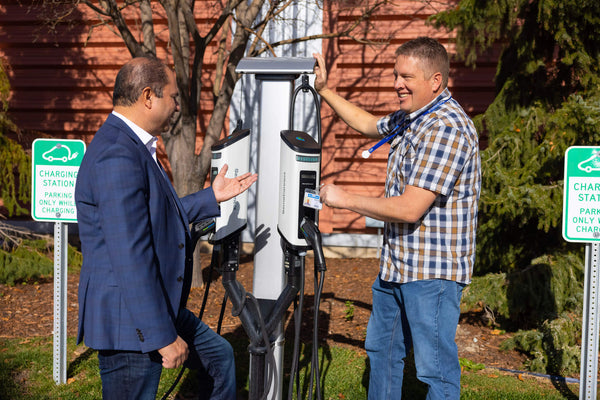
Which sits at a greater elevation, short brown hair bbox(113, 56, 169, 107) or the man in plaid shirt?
short brown hair bbox(113, 56, 169, 107)

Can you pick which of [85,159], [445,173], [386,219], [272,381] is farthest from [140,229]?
[272,381]

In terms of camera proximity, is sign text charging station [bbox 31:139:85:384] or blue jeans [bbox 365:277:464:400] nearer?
blue jeans [bbox 365:277:464:400]

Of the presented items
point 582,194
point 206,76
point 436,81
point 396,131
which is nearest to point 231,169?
point 396,131

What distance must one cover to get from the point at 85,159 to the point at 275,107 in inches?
44.7

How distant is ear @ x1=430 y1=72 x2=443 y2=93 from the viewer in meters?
2.70

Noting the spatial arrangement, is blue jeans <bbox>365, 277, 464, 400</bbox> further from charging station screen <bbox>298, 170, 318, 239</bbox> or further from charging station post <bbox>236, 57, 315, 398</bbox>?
charging station post <bbox>236, 57, 315, 398</bbox>

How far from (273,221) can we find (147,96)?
A: 105 cm

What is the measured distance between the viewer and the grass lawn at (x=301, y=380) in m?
3.95

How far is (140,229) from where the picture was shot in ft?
6.86

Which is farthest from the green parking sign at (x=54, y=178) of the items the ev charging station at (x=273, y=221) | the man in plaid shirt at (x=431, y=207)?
the man in plaid shirt at (x=431, y=207)

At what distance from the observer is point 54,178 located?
4.08 m

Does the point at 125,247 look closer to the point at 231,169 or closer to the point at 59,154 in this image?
the point at 231,169

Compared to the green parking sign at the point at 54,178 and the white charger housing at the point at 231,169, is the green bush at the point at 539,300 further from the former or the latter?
the green parking sign at the point at 54,178

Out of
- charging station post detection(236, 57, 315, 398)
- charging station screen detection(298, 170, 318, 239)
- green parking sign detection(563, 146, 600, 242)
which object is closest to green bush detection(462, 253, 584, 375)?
green parking sign detection(563, 146, 600, 242)
